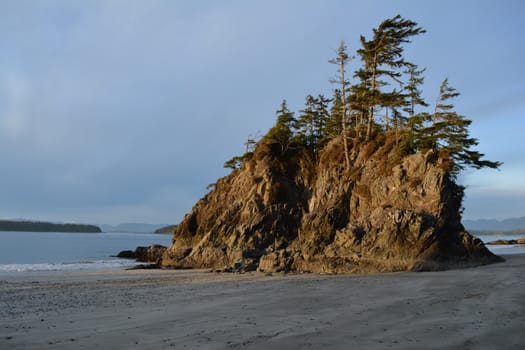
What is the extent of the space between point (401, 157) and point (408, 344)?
23610 millimetres

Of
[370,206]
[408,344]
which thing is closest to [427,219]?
[370,206]

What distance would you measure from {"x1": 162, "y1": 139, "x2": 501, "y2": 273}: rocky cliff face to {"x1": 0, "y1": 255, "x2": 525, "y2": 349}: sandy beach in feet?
21.5

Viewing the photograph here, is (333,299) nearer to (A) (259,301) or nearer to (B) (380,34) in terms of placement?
(A) (259,301)

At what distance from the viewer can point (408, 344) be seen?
27.3ft

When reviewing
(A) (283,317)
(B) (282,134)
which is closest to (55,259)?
(B) (282,134)

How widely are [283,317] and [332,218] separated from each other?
65.2 feet

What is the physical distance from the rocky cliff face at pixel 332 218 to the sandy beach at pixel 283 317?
655 centimetres

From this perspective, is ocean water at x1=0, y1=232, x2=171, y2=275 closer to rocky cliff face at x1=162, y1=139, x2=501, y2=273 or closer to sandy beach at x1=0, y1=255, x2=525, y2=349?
rocky cliff face at x1=162, y1=139, x2=501, y2=273

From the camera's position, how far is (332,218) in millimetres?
30703

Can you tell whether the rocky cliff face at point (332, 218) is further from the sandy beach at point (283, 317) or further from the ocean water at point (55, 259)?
the ocean water at point (55, 259)

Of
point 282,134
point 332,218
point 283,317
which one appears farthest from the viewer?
point 282,134

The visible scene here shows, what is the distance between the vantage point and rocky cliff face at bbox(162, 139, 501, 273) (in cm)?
2512

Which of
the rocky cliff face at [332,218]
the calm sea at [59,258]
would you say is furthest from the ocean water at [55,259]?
the rocky cliff face at [332,218]

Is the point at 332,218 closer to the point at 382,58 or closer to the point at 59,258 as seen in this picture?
the point at 382,58
